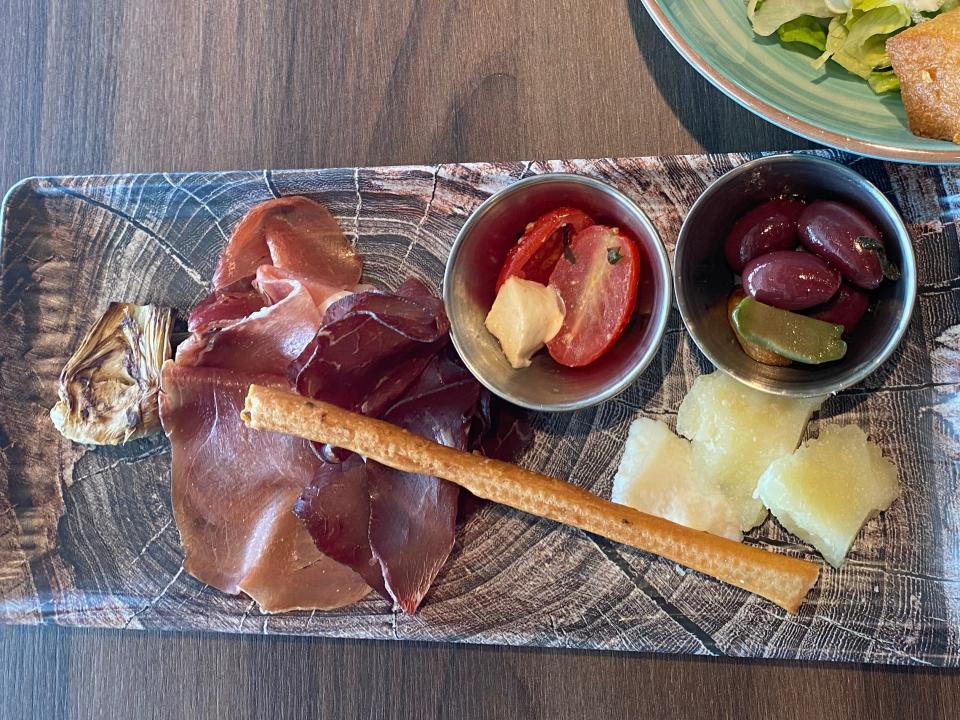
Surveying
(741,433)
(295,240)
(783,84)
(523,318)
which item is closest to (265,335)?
(295,240)

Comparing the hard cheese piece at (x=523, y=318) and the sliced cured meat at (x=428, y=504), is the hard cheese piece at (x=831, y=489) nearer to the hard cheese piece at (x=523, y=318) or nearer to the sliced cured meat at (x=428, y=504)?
the hard cheese piece at (x=523, y=318)

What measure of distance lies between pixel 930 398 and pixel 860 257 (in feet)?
1.30

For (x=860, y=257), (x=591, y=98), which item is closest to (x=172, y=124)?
(x=591, y=98)

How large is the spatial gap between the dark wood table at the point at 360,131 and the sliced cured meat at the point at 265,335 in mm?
389

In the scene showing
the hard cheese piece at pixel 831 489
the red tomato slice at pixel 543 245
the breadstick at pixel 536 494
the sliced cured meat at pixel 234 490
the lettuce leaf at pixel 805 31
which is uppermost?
the lettuce leaf at pixel 805 31

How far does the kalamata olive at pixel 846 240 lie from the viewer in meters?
1.34

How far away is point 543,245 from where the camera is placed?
1.54 metres

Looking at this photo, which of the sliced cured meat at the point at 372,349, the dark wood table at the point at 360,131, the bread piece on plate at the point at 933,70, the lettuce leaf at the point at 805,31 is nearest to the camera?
the bread piece on plate at the point at 933,70

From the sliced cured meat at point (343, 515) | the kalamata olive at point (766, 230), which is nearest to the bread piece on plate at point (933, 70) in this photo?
the kalamata olive at point (766, 230)

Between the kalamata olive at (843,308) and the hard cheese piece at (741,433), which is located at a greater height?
the kalamata olive at (843,308)

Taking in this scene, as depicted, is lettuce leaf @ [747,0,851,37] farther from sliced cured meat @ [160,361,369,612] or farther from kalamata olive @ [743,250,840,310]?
sliced cured meat @ [160,361,369,612]

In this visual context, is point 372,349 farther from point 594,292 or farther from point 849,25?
point 849,25

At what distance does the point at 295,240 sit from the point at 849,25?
1.22 metres

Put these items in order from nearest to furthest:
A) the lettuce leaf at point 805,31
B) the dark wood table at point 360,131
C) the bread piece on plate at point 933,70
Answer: the bread piece on plate at point 933,70, the lettuce leaf at point 805,31, the dark wood table at point 360,131
